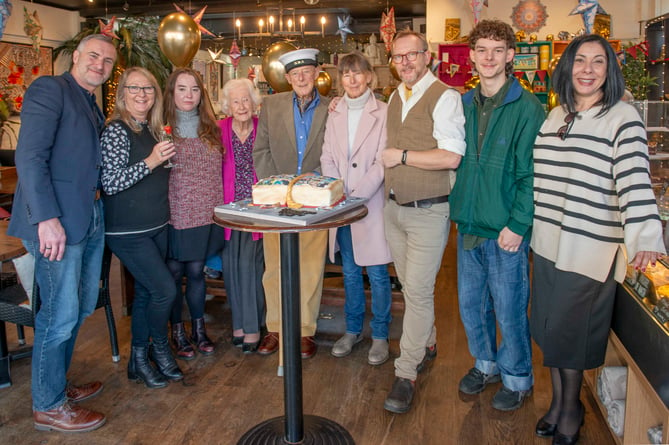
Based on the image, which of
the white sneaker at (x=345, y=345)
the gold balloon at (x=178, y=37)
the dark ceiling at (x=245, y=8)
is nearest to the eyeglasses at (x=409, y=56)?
the white sneaker at (x=345, y=345)

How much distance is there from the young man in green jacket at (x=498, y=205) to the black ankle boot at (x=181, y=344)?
5.07 feet

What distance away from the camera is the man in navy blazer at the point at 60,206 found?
230 centimetres

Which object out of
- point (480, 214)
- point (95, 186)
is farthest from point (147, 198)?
point (480, 214)

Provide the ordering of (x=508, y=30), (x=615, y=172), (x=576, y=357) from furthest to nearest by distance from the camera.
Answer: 1. (x=508, y=30)
2. (x=576, y=357)
3. (x=615, y=172)

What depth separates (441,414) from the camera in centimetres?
265

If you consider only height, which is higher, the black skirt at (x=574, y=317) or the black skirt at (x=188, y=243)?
the black skirt at (x=188, y=243)

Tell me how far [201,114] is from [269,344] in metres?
1.35

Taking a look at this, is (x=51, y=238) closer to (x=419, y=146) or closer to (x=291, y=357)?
(x=291, y=357)

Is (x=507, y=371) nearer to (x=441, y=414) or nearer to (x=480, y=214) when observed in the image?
(x=441, y=414)

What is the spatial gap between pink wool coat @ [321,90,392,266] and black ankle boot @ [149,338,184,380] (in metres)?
1.09

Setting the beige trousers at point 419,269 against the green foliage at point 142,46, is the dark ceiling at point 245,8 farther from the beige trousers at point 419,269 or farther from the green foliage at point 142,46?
the beige trousers at point 419,269

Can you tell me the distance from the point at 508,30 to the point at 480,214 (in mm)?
769

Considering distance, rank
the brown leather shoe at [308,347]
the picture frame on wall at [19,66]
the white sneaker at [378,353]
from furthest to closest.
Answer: the picture frame on wall at [19,66] → the brown leather shoe at [308,347] → the white sneaker at [378,353]

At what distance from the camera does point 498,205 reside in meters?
2.41
